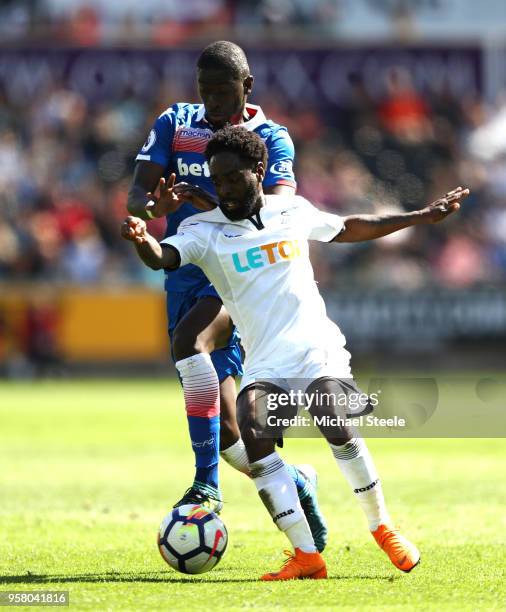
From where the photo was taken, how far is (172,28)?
2489 cm

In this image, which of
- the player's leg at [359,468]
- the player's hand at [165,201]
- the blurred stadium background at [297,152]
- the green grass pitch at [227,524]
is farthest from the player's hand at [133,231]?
the blurred stadium background at [297,152]

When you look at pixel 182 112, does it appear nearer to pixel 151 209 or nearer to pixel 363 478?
pixel 151 209

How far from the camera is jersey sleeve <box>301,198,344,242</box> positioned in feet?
20.6

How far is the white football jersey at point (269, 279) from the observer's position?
6.01 metres

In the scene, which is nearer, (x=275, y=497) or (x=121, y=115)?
(x=275, y=497)

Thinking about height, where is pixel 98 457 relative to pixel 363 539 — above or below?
below

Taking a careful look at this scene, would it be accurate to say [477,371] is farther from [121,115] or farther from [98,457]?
[98,457]

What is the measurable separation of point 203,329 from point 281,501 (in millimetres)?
1253

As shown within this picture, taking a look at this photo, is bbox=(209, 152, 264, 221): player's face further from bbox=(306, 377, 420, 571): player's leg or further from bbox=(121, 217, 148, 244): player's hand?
bbox=(306, 377, 420, 571): player's leg

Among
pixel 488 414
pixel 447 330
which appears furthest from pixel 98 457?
pixel 447 330

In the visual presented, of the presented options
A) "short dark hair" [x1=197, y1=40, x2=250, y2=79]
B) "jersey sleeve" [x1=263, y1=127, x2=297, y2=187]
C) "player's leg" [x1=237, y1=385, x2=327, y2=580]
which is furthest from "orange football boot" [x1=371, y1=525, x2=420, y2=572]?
"short dark hair" [x1=197, y1=40, x2=250, y2=79]

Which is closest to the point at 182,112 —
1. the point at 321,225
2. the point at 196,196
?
the point at 196,196

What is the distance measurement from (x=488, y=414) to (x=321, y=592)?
302cm

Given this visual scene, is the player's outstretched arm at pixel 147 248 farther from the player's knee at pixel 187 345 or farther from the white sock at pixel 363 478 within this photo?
the white sock at pixel 363 478
